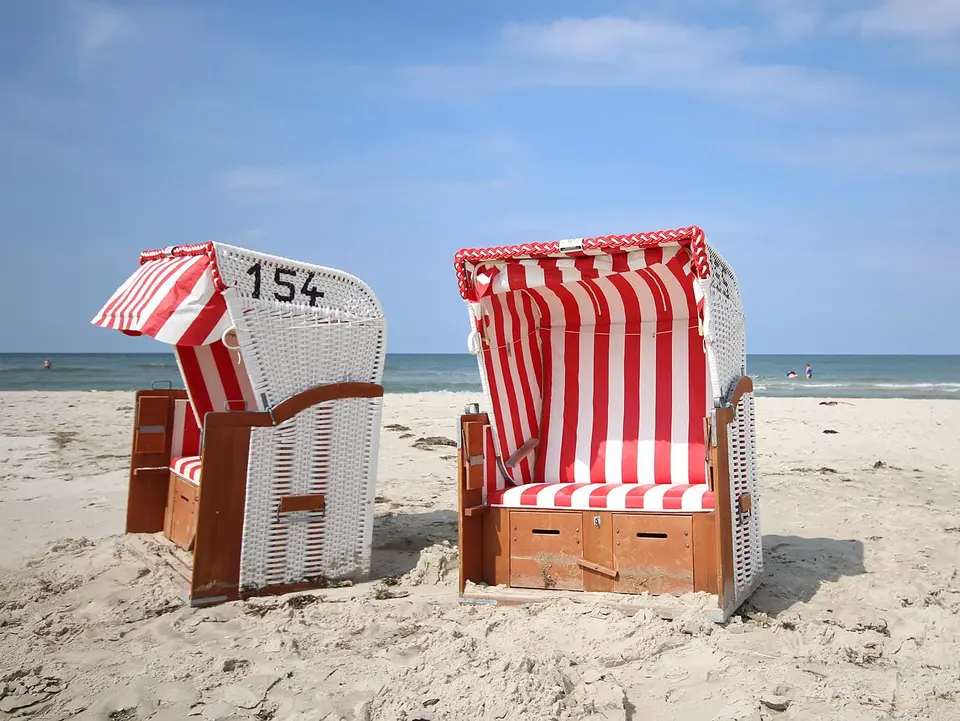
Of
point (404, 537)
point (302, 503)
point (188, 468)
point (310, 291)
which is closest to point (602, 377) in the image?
point (404, 537)

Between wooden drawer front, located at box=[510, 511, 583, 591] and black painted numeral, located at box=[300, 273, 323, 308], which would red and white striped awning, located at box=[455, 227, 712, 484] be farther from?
black painted numeral, located at box=[300, 273, 323, 308]

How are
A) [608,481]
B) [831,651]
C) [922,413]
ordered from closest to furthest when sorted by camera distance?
[831,651] → [608,481] → [922,413]

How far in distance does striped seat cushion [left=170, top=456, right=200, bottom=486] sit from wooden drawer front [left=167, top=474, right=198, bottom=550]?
2.0 inches

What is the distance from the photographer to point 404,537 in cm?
599

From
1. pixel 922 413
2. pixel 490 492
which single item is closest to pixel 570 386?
pixel 490 492

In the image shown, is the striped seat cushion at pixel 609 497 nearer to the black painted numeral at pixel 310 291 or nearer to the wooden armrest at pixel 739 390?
the wooden armrest at pixel 739 390

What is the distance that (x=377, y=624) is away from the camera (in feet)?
12.9

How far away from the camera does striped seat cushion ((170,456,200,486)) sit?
5148mm

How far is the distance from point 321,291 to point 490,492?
5.34 ft

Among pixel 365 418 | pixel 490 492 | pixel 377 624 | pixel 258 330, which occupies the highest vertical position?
pixel 258 330

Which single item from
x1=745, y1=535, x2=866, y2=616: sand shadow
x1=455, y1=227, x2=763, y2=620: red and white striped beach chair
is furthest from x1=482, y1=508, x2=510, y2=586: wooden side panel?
x1=745, y1=535, x2=866, y2=616: sand shadow

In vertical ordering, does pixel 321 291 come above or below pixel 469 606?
above

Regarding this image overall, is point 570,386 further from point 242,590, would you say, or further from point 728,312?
point 242,590

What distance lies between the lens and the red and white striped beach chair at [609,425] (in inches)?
164
